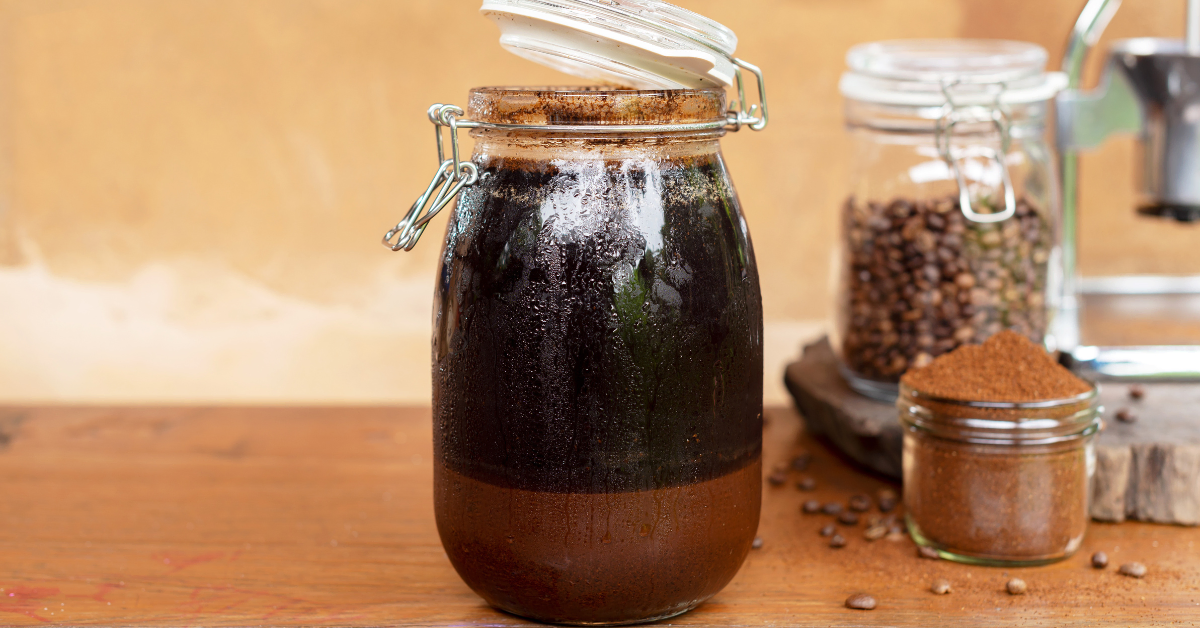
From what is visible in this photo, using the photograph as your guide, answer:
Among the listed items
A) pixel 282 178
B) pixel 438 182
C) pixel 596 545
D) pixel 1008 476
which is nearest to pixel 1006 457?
pixel 1008 476

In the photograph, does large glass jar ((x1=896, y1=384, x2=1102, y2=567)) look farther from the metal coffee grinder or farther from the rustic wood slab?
the metal coffee grinder

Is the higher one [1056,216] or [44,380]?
[1056,216]

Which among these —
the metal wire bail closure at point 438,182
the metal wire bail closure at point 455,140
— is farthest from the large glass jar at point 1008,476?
the metal wire bail closure at point 438,182

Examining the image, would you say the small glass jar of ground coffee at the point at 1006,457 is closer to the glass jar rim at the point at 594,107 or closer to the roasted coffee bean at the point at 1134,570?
the roasted coffee bean at the point at 1134,570

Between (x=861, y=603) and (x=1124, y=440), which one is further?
(x=1124, y=440)

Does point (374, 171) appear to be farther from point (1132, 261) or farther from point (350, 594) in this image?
point (1132, 261)

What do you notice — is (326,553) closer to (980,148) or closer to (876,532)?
(876,532)

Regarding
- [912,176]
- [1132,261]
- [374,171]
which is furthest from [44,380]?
[1132,261]
